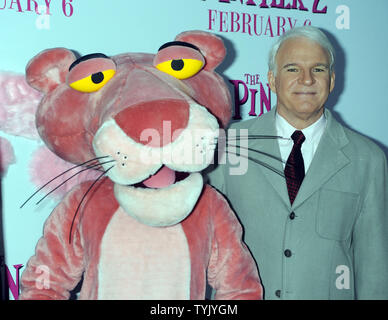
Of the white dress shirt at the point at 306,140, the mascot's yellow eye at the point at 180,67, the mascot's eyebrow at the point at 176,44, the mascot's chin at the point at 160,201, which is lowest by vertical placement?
the mascot's chin at the point at 160,201

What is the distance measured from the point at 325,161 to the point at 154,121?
0.61 metres

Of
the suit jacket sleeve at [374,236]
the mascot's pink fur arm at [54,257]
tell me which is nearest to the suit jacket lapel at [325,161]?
the suit jacket sleeve at [374,236]

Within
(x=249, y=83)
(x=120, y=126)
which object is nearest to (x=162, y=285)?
(x=120, y=126)

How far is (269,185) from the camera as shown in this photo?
1317 millimetres

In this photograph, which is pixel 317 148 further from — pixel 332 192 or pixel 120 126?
pixel 120 126

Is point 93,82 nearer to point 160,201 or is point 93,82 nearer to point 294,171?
point 160,201

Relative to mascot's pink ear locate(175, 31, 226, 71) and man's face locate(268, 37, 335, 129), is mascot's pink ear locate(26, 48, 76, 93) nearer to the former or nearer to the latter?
mascot's pink ear locate(175, 31, 226, 71)

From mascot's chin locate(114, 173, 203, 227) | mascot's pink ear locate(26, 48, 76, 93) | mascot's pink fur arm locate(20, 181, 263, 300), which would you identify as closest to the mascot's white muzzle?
mascot's chin locate(114, 173, 203, 227)

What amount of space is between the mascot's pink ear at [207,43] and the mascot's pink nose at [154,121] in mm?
313

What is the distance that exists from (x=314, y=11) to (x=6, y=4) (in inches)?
44.9

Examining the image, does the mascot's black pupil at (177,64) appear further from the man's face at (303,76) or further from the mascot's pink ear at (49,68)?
the man's face at (303,76)

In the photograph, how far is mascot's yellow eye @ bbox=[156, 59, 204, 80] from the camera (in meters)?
1.09

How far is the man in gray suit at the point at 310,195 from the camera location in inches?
51.1

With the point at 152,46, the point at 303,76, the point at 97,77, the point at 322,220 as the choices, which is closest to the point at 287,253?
the point at 322,220
